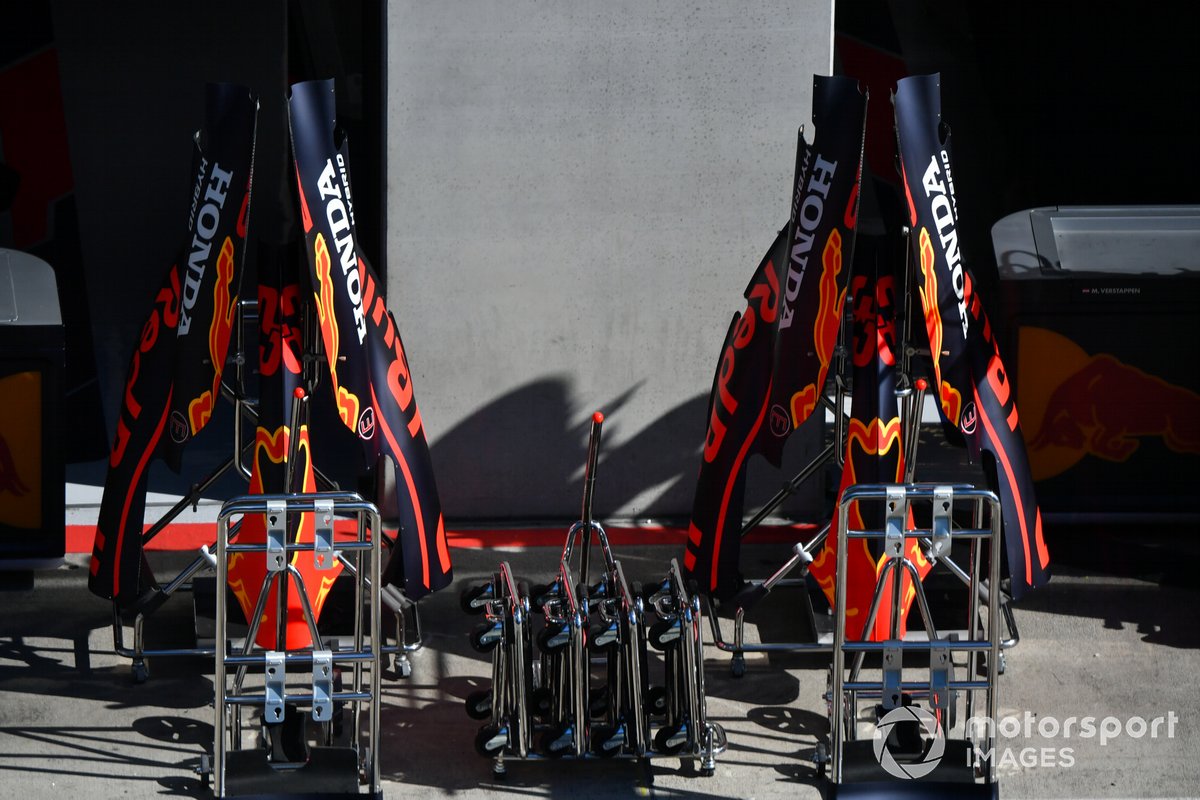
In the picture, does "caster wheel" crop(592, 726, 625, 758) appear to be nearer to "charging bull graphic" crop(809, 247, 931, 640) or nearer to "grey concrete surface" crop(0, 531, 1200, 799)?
"grey concrete surface" crop(0, 531, 1200, 799)

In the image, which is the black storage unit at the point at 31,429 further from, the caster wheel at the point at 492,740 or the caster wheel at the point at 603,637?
the caster wheel at the point at 603,637

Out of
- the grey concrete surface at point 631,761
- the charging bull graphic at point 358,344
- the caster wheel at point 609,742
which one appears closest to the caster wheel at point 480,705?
the grey concrete surface at point 631,761

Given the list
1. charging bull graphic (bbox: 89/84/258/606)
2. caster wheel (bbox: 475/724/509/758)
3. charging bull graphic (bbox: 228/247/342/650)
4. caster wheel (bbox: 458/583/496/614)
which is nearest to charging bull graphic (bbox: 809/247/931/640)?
caster wheel (bbox: 458/583/496/614)

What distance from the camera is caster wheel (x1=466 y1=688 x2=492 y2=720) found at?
5.71 metres

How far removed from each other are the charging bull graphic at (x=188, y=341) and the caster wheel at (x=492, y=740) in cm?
157

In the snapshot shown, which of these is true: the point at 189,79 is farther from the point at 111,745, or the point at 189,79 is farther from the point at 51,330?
the point at 111,745

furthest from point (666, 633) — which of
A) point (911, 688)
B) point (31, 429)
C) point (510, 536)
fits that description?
point (31, 429)

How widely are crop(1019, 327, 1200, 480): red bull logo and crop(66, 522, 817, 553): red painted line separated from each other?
1250 millimetres

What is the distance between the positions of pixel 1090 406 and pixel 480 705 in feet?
12.3

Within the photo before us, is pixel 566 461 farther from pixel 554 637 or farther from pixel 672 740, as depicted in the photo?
pixel 672 740

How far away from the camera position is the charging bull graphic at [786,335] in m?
5.86

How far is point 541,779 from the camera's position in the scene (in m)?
5.56

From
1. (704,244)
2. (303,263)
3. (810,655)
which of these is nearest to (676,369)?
(704,244)

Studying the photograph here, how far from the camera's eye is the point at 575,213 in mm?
7633
